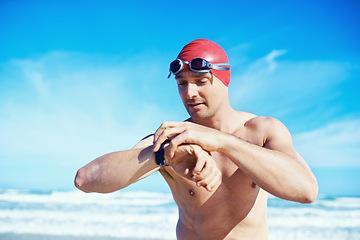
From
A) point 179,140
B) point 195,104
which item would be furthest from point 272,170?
point 195,104

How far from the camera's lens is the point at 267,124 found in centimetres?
237

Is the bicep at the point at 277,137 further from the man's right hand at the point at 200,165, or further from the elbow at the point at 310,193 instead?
the man's right hand at the point at 200,165

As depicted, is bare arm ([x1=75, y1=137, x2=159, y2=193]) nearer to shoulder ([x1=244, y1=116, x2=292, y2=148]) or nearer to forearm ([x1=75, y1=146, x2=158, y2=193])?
forearm ([x1=75, y1=146, x2=158, y2=193])

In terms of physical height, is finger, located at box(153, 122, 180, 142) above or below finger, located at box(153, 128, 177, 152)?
above

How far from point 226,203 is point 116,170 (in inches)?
40.3

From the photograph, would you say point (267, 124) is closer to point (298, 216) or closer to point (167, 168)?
point (167, 168)

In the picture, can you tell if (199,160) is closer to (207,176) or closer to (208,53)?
(207,176)

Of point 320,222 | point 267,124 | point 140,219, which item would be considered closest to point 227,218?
point 267,124

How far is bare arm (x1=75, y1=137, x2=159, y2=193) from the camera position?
1995 mm

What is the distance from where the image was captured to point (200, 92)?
2.40m

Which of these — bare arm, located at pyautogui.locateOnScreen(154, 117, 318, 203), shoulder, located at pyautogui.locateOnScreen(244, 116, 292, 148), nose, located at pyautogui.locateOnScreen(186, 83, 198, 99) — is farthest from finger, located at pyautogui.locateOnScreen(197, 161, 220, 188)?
nose, located at pyautogui.locateOnScreen(186, 83, 198, 99)

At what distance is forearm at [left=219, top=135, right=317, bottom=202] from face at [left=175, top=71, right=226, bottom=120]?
73 centimetres

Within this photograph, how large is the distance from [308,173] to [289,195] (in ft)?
0.58

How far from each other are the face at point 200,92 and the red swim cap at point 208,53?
0.33ft
